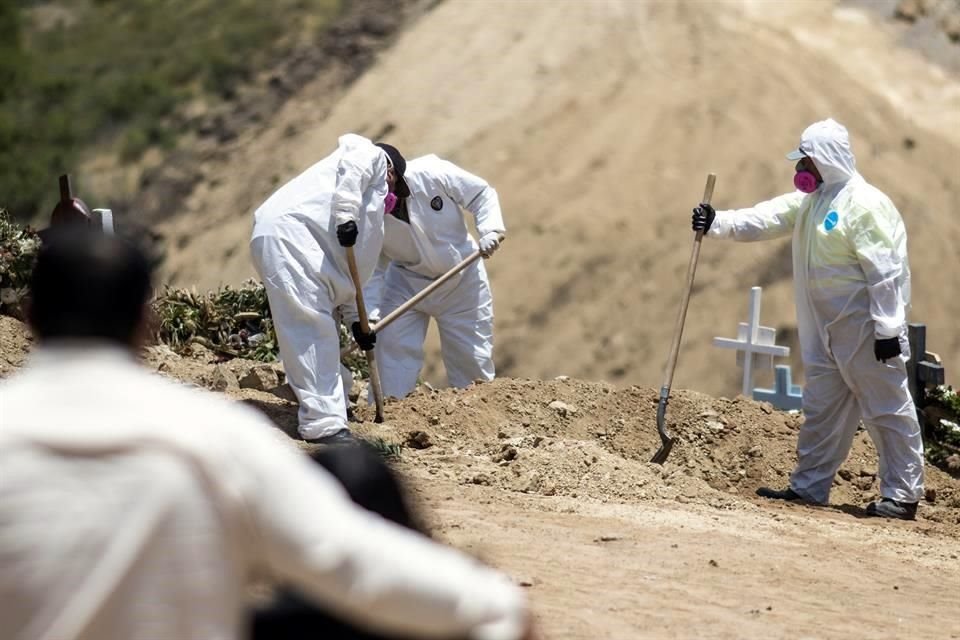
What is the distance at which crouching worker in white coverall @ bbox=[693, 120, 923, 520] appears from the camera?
779 centimetres

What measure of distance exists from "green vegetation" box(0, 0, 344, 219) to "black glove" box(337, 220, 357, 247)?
16.4 m

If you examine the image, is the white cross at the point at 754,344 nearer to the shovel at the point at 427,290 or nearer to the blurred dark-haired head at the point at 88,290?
the shovel at the point at 427,290

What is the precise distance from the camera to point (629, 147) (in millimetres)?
18891

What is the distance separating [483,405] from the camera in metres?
9.03

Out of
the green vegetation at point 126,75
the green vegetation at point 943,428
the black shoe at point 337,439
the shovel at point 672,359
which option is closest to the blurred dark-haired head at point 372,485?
the black shoe at point 337,439

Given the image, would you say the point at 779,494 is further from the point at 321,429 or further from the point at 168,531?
the point at 168,531

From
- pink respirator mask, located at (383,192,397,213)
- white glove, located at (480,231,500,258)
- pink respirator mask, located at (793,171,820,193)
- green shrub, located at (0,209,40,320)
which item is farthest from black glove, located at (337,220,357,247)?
pink respirator mask, located at (793,171,820,193)

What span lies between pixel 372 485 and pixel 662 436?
20.2 ft

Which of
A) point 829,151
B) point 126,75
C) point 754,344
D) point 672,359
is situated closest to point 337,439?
point 672,359

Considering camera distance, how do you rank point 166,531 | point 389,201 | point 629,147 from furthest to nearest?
point 629,147
point 389,201
point 166,531

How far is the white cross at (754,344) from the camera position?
33.6ft

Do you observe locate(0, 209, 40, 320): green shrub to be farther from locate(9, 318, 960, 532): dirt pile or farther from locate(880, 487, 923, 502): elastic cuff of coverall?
locate(880, 487, 923, 502): elastic cuff of coverall

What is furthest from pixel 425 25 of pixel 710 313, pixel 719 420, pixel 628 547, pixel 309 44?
pixel 628 547

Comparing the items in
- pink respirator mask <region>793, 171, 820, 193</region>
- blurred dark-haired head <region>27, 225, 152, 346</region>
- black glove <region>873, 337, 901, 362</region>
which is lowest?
black glove <region>873, 337, 901, 362</region>
